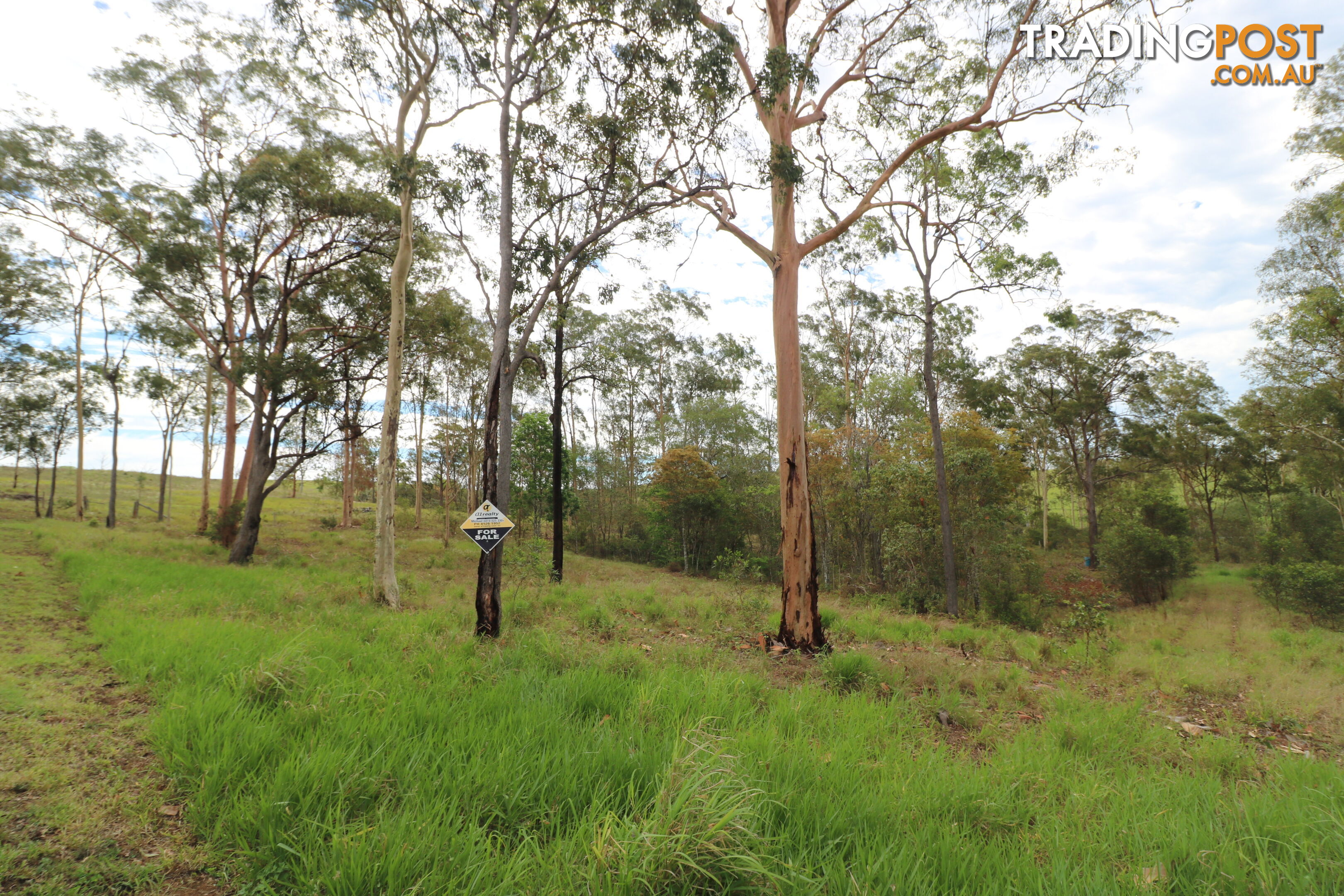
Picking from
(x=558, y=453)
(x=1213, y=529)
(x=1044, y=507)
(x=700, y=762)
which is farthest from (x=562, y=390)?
(x=1213, y=529)

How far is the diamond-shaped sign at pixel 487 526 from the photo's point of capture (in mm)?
6316

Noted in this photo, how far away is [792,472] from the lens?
7.67 meters

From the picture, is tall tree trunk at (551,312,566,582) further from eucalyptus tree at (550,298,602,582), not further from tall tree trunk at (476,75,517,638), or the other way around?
tall tree trunk at (476,75,517,638)

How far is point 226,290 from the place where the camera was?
51.9 feet

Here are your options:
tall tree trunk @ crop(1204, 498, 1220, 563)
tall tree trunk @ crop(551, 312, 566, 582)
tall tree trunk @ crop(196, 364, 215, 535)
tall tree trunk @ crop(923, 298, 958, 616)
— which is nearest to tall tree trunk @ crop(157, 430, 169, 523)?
tall tree trunk @ crop(196, 364, 215, 535)

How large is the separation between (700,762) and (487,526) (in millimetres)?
4618

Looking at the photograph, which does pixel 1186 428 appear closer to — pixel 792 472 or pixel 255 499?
pixel 792 472

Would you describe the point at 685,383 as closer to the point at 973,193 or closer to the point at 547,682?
the point at 973,193

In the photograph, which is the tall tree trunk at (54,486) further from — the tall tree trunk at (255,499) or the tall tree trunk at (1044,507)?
the tall tree trunk at (1044,507)

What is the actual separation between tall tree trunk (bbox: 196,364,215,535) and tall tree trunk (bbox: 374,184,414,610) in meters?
Result: 13.8

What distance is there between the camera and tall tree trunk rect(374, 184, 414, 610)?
942 cm

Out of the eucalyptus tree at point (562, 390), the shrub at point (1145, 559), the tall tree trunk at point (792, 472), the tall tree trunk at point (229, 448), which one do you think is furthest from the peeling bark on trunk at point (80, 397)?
the shrub at point (1145, 559)

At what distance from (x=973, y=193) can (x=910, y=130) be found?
3057mm

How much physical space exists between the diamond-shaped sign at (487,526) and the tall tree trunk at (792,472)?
3939mm
